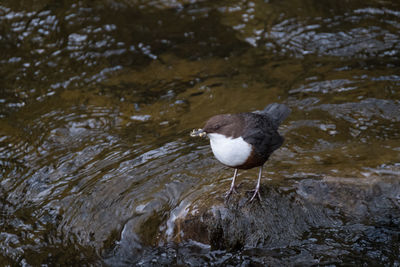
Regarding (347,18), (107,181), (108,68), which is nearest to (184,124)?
(107,181)

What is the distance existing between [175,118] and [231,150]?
2.22 meters

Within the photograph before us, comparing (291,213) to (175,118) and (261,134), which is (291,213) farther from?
(175,118)

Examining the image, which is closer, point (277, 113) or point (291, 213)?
point (291, 213)

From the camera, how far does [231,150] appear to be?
310 cm

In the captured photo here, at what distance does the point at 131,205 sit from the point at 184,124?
1.47 metres

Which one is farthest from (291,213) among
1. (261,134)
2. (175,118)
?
(175,118)

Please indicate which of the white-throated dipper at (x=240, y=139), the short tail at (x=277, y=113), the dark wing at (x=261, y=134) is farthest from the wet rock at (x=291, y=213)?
the short tail at (x=277, y=113)

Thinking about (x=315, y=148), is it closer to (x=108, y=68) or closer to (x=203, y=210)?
(x=203, y=210)

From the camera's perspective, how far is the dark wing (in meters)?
3.26

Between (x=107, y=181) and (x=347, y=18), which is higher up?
(x=347, y=18)

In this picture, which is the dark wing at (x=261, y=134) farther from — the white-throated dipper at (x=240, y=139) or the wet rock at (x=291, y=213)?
the wet rock at (x=291, y=213)

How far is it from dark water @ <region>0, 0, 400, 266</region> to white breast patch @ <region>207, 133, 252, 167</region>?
44 centimetres

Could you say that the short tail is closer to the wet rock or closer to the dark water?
the dark water

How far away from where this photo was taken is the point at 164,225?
3.58 meters
